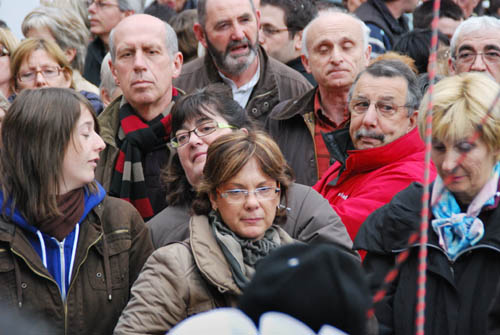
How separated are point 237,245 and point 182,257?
0.22 meters

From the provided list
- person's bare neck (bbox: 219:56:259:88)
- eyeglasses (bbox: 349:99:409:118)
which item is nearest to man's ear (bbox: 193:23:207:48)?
person's bare neck (bbox: 219:56:259:88)

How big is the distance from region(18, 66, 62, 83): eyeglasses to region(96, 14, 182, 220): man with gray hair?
0.68 meters

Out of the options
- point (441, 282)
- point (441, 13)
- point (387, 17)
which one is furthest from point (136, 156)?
point (441, 13)

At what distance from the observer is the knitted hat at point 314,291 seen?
152cm

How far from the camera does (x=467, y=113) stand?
2963 mm

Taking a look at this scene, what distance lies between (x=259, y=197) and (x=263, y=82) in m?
1.93

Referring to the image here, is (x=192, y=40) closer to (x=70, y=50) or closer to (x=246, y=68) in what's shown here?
(x=70, y=50)

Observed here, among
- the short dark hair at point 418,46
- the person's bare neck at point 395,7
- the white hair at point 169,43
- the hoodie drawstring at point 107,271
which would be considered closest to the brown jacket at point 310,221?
the hoodie drawstring at point 107,271

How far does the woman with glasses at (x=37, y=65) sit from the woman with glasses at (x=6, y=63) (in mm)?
104

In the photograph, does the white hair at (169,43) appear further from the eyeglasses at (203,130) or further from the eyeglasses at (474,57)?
the eyeglasses at (474,57)

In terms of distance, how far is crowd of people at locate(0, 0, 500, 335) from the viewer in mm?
2840

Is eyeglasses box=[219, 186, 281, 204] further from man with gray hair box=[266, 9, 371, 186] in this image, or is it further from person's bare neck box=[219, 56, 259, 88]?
person's bare neck box=[219, 56, 259, 88]

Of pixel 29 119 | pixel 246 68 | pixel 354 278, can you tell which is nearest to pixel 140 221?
pixel 29 119

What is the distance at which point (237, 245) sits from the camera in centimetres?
313
